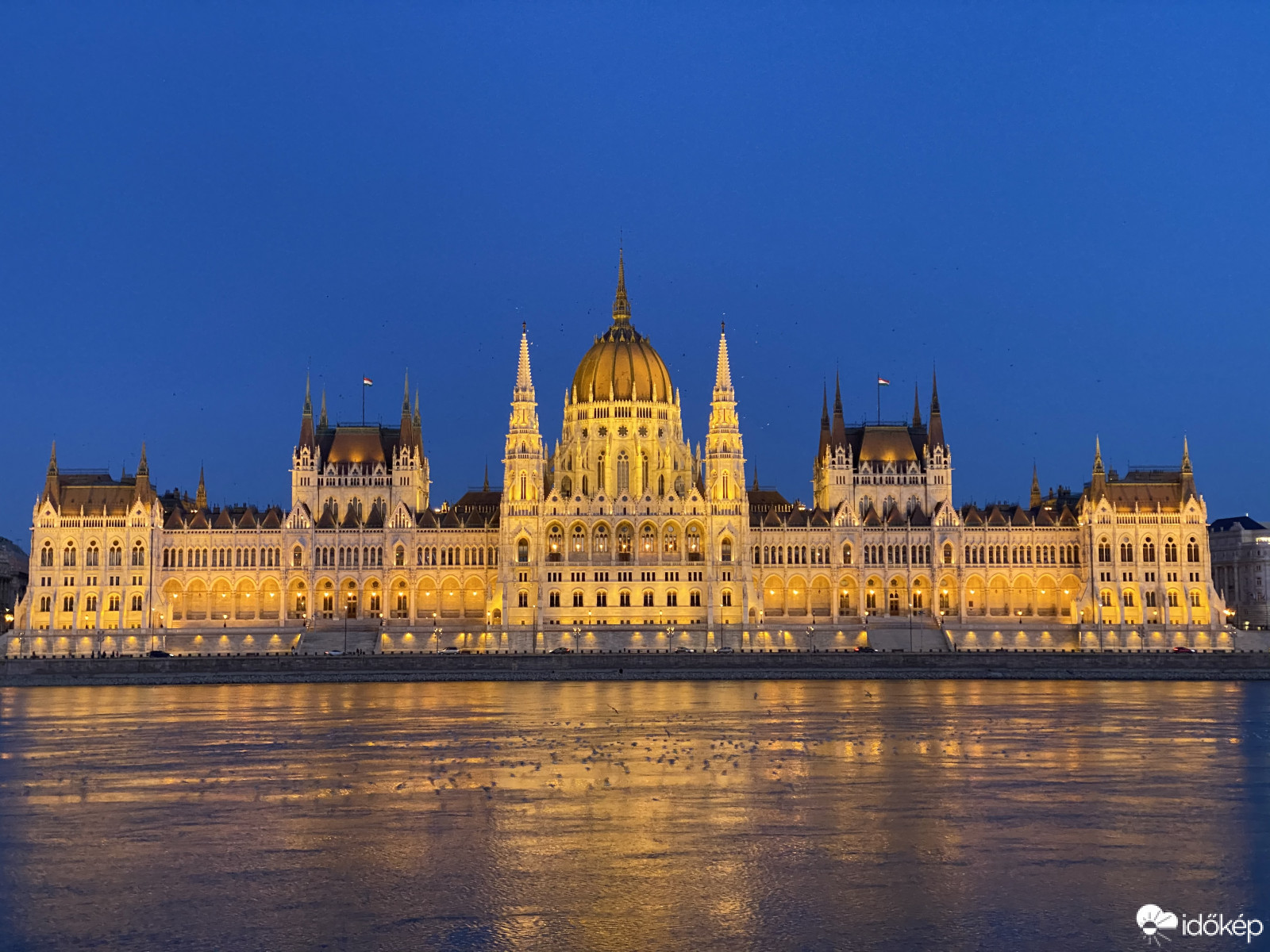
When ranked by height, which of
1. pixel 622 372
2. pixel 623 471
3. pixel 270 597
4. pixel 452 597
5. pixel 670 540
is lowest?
pixel 452 597

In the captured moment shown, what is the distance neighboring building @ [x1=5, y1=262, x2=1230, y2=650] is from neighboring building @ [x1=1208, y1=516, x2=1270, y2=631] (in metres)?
15.3

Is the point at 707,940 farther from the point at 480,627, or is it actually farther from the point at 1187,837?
the point at 480,627

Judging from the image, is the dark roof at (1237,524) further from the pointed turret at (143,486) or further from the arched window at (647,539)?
the pointed turret at (143,486)

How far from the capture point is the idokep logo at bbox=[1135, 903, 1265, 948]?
80.9 feet

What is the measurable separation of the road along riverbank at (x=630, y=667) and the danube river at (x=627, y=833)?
37437 millimetres

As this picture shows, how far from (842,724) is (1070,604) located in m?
73.7

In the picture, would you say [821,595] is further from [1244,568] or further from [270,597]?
[270,597]

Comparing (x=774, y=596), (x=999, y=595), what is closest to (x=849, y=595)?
(x=774, y=596)

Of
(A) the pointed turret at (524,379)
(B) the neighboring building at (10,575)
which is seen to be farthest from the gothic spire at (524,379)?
(B) the neighboring building at (10,575)

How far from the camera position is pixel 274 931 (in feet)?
81.6

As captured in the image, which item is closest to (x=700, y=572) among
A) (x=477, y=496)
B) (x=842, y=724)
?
(x=477, y=496)

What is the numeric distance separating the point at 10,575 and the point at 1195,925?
522 feet

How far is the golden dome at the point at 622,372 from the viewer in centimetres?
13425

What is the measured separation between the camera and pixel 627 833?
33.2 m
